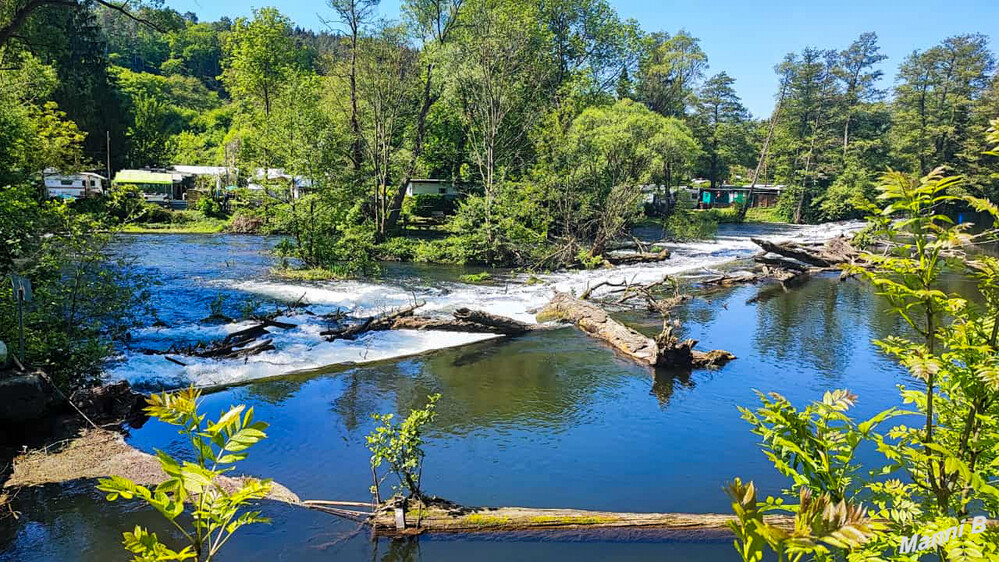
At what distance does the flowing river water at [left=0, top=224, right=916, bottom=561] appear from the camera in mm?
7215

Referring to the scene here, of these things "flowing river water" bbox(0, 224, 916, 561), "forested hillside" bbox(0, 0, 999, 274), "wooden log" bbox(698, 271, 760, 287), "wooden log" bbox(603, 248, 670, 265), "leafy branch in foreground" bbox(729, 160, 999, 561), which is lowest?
"flowing river water" bbox(0, 224, 916, 561)

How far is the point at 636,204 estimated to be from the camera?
107 feet

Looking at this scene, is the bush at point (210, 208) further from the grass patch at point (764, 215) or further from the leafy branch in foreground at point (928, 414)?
the grass patch at point (764, 215)

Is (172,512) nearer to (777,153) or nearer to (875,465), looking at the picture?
(875,465)

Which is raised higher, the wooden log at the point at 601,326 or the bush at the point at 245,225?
the bush at the point at 245,225

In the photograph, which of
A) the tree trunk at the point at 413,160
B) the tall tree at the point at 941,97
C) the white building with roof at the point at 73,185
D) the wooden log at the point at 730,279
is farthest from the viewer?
the tall tree at the point at 941,97

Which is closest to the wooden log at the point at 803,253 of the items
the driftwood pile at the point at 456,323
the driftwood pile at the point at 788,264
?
the driftwood pile at the point at 788,264

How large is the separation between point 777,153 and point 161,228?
60.9 metres

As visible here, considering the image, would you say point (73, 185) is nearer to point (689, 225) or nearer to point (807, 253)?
point (689, 225)

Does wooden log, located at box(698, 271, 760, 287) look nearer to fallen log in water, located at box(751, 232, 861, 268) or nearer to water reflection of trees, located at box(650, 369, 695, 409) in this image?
fallen log in water, located at box(751, 232, 861, 268)

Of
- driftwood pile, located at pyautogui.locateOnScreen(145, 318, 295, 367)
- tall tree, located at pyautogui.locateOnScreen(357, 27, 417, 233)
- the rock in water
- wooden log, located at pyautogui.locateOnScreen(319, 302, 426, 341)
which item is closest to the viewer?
the rock in water

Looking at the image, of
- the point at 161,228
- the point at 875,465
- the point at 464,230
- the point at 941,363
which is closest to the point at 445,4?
the point at 464,230

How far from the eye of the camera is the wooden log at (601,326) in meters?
15.2

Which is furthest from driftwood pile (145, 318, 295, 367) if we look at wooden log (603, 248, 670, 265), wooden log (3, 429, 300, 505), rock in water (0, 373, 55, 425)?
wooden log (603, 248, 670, 265)
